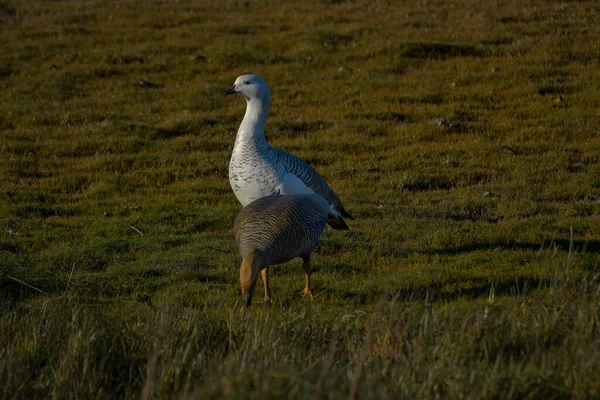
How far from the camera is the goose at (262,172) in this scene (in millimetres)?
8453

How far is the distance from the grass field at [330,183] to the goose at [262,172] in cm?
81

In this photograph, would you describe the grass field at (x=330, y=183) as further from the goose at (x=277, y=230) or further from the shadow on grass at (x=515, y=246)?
the goose at (x=277, y=230)

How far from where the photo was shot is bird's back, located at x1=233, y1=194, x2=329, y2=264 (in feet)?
22.8

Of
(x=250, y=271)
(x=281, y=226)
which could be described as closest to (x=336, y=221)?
(x=281, y=226)

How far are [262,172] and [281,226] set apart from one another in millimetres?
1519

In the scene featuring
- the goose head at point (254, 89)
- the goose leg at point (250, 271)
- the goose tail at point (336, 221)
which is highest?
the goose head at point (254, 89)

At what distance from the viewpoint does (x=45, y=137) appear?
1546 centimetres

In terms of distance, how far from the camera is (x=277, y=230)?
7.00 m

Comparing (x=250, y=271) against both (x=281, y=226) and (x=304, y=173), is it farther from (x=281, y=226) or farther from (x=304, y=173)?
(x=304, y=173)

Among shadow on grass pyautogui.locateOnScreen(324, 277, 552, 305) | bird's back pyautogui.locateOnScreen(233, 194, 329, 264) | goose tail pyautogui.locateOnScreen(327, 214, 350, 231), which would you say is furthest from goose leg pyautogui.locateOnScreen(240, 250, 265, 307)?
goose tail pyautogui.locateOnScreen(327, 214, 350, 231)

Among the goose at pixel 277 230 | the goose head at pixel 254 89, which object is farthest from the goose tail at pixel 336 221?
the goose head at pixel 254 89

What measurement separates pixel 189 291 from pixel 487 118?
29.4ft

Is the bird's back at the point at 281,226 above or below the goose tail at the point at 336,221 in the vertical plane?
above

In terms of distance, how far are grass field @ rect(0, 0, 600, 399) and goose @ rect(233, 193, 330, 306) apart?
41 centimetres
